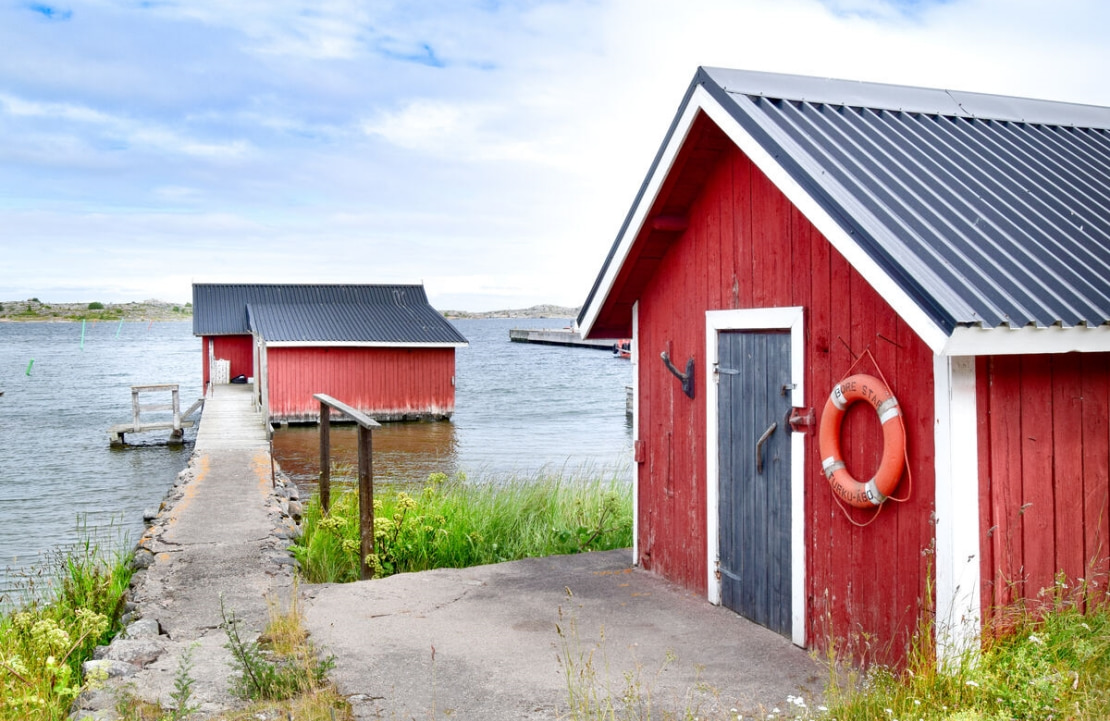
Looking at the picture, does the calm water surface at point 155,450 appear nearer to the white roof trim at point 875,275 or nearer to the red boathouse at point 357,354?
the red boathouse at point 357,354

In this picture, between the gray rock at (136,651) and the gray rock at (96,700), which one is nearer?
the gray rock at (96,700)

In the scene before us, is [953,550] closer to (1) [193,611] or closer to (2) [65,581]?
(1) [193,611]

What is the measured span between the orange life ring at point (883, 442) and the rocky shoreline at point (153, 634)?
149 inches

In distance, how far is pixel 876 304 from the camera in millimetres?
5496

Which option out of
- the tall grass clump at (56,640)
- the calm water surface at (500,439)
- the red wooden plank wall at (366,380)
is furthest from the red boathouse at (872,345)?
the red wooden plank wall at (366,380)

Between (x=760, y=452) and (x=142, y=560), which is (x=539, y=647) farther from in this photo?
(x=142, y=560)

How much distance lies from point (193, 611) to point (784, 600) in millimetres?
4356

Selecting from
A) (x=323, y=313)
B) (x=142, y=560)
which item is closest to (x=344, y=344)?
(x=323, y=313)

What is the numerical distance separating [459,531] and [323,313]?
81.4 feet

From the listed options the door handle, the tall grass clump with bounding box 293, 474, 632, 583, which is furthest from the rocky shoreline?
the door handle

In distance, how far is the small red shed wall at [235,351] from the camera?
37.1 meters

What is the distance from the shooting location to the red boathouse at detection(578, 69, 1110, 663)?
4953 mm

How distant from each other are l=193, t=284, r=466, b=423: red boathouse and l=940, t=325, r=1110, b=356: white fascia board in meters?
25.5

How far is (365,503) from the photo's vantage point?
28.7 feet
